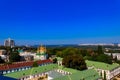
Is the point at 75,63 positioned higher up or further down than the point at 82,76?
higher up

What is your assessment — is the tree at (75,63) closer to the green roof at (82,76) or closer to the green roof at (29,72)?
the green roof at (29,72)

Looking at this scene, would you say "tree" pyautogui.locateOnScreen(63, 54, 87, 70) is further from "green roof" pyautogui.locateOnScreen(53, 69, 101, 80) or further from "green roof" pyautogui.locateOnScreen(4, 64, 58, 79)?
"green roof" pyautogui.locateOnScreen(53, 69, 101, 80)

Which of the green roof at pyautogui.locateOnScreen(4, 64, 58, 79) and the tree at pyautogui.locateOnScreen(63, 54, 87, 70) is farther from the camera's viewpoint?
the tree at pyautogui.locateOnScreen(63, 54, 87, 70)

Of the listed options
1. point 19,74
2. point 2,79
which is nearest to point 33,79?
point 19,74

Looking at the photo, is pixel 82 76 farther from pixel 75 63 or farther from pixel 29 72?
pixel 29 72

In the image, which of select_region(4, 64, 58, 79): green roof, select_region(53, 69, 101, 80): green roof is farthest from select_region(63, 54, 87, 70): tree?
select_region(53, 69, 101, 80): green roof

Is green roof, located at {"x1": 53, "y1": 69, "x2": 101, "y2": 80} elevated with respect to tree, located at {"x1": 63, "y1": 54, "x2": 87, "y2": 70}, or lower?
lower

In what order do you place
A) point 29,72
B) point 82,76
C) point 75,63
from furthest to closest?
point 75,63, point 29,72, point 82,76

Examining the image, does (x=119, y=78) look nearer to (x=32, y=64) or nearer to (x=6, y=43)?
(x=32, y=64)

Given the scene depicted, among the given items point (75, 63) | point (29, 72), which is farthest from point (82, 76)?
point (29, 72)

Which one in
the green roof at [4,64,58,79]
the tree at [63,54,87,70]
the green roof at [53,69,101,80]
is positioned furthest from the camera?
the tree at [63,54,87,70]

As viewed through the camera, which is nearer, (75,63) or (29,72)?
(29,72)
